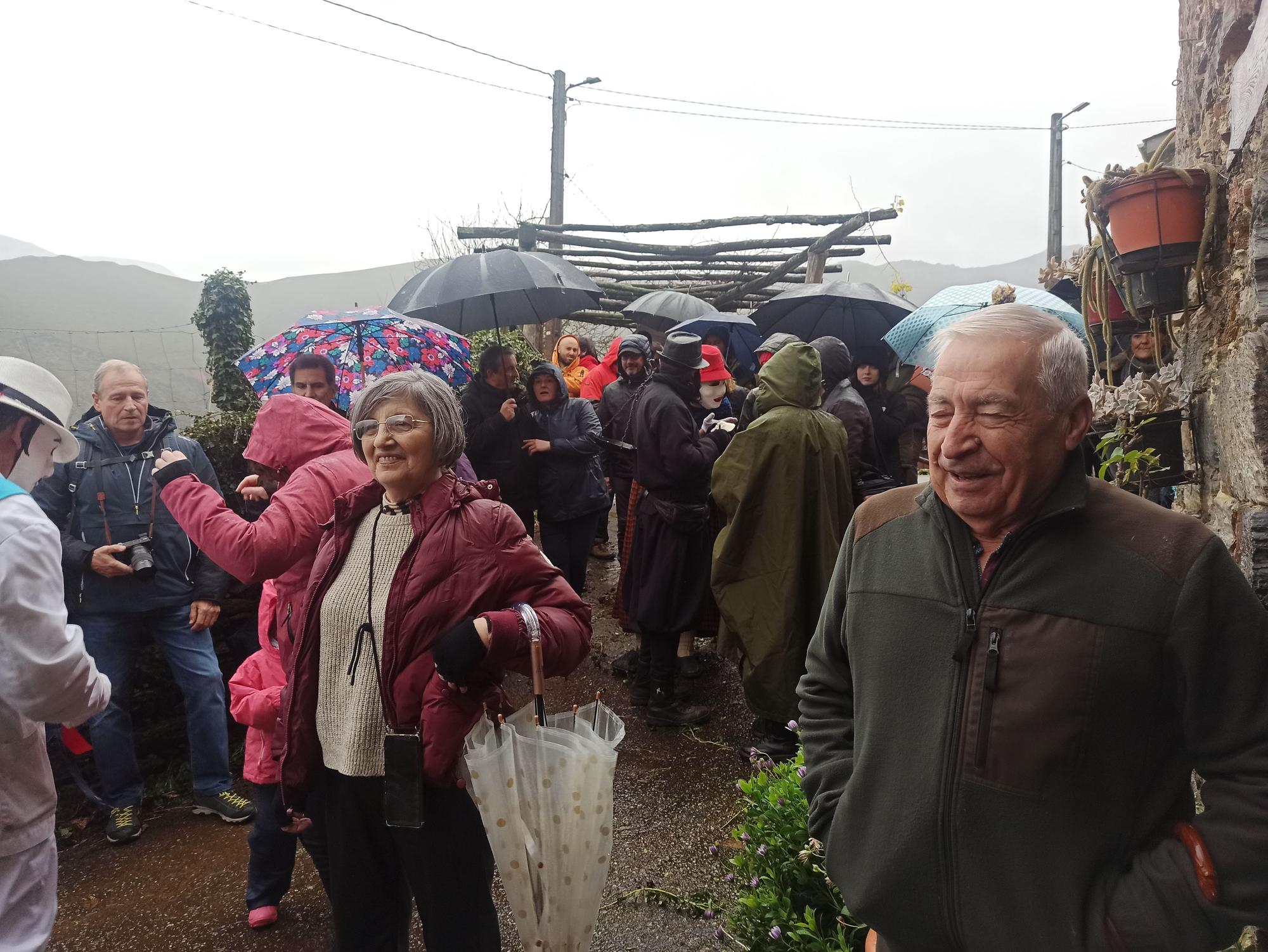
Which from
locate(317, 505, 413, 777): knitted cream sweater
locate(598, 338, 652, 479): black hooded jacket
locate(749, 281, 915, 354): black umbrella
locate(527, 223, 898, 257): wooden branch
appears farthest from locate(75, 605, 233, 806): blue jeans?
locate(527, 223, 898, 257): wooden branch

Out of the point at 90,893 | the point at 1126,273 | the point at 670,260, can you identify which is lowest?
the point at 90,893

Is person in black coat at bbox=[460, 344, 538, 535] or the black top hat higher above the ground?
the black top hat

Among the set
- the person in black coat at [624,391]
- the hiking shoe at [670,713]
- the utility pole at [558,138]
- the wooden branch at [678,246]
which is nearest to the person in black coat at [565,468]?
the person in black coat at [624,391]

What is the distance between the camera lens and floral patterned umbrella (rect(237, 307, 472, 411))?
4.52 meters

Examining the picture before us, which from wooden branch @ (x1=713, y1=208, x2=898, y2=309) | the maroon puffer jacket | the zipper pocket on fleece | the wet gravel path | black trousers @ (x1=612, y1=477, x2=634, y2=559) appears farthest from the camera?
wooden branch @ (x1=713, y1=208, x2=898, y2=309)

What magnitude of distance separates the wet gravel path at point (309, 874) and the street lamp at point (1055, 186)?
1590 centimetres

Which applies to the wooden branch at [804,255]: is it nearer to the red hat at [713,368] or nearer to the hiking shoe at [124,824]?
the red hat at [713,368]

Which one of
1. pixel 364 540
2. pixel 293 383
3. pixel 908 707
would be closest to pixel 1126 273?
pixel 908 707

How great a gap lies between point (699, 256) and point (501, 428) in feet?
20.5

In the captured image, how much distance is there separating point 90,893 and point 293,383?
249 centimetres

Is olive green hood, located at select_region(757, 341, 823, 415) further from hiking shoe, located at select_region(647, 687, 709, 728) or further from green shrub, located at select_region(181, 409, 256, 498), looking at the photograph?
green shrub, located at select_region(181, 409, 256, 498)

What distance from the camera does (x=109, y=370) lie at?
146 inches

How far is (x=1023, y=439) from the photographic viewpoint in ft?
4.58

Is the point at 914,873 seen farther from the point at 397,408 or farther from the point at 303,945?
the point at 303,945
